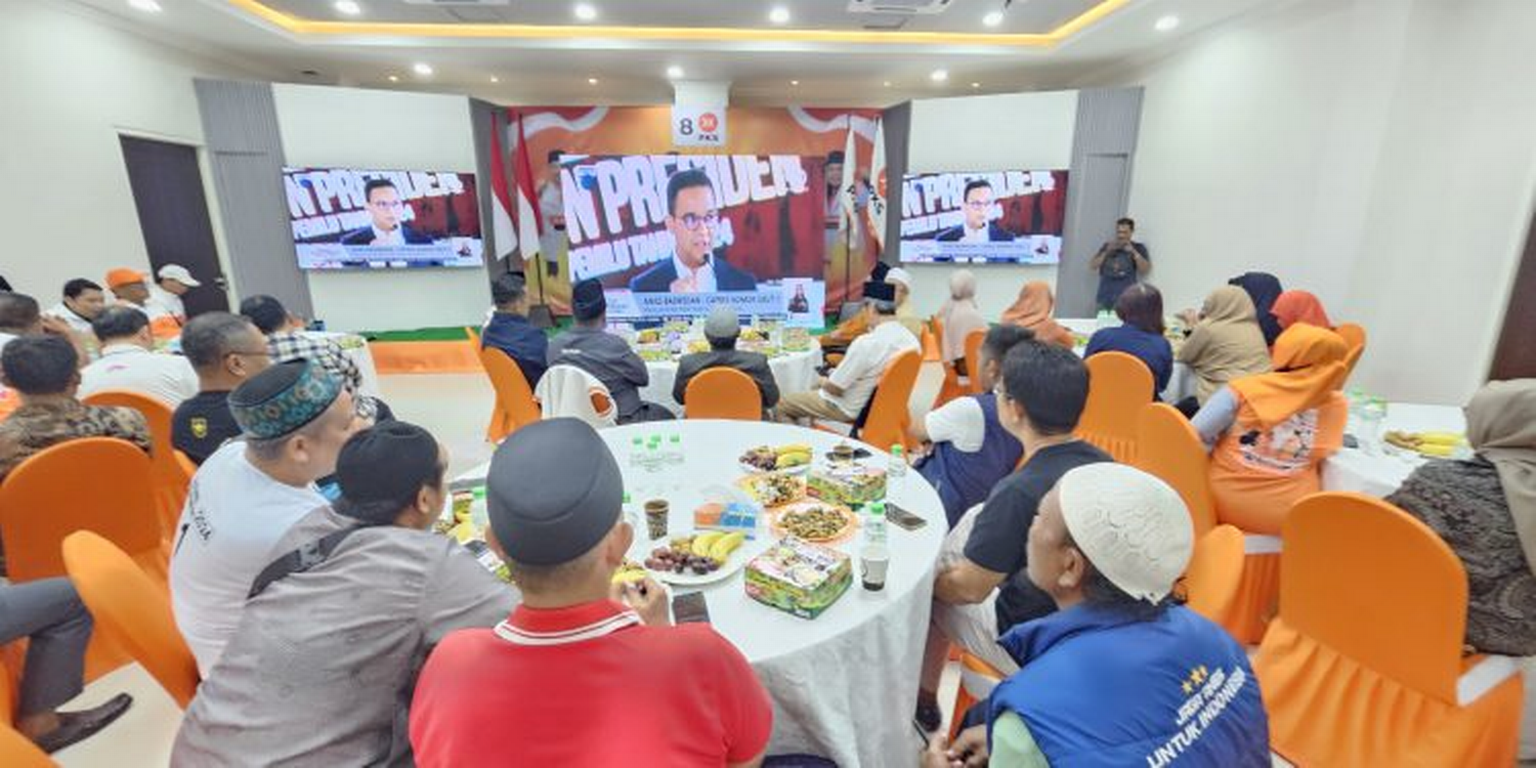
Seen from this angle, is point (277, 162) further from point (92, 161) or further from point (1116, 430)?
point (1116, 430)

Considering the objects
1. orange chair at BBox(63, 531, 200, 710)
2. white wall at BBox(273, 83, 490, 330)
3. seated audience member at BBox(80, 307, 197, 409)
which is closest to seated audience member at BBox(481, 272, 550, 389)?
seated audience member at BBox(80, 307, 197, 409)

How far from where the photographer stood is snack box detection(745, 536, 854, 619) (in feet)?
4.66

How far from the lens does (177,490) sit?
2.80 meters

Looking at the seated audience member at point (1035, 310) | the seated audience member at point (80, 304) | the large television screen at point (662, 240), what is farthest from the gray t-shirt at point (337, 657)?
the large television screen at point (662, 240)

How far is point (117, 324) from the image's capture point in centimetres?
327

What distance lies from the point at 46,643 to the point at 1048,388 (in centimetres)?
300

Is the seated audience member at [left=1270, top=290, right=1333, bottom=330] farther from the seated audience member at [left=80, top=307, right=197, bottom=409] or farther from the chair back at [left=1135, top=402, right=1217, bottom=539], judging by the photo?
the seated audience member at [left=80, top=307, right=197, bottom=409]

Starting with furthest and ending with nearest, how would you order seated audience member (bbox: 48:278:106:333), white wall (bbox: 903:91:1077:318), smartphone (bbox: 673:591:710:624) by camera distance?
1. white wall (bbox: 903:91:1077:318)
2. seated audience member (bbox: 48:278:106:333)
3. smartphone (bbox: 673:591:710:624)

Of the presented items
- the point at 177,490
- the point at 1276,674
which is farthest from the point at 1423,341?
the point at 177,490

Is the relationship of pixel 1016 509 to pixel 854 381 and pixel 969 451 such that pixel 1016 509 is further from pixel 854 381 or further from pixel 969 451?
pixel 854 381

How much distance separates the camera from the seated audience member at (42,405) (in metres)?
2.12

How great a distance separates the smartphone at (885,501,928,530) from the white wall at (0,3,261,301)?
666cm

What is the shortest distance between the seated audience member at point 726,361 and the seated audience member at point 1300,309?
3.06m

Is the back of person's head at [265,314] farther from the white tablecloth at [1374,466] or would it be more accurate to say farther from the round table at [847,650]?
the white tablecloth at [1374,466]
